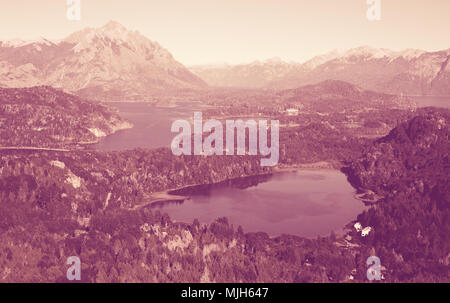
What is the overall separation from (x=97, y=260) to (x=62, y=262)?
38.3 ft

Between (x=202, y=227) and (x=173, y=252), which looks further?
(x=202, y=227)

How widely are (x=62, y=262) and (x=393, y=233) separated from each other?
12437cm
